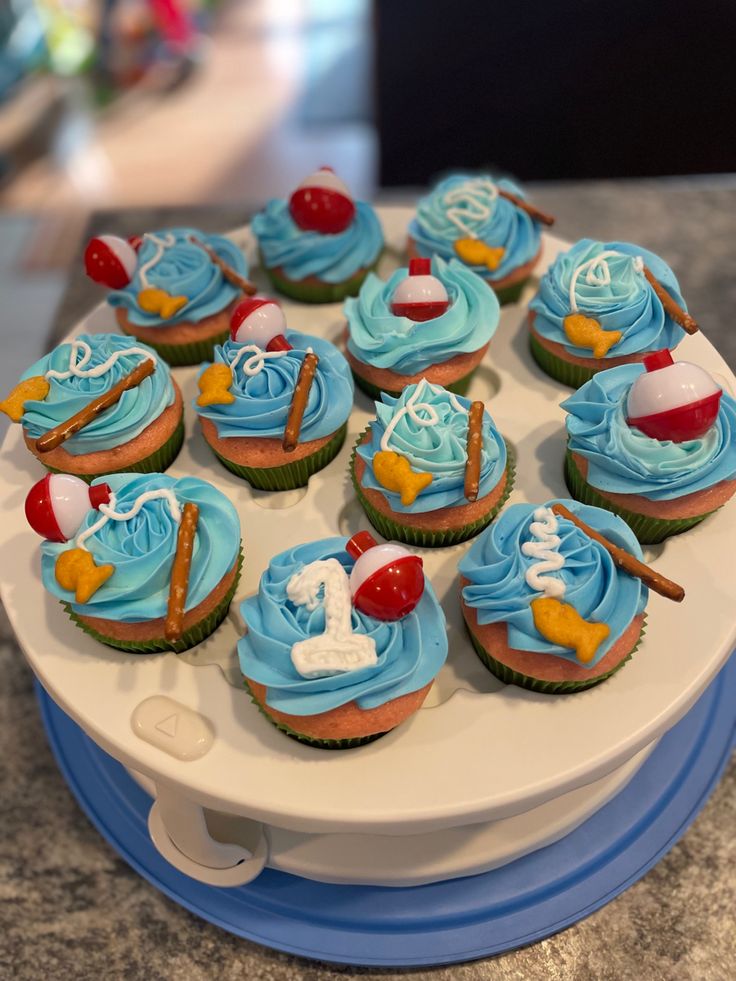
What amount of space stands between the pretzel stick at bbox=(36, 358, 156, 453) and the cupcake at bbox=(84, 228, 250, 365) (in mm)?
149

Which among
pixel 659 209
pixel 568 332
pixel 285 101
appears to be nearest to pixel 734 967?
pixel 568 332

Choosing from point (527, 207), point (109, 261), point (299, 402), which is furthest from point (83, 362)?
point (527, 207)

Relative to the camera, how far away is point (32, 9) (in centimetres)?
357

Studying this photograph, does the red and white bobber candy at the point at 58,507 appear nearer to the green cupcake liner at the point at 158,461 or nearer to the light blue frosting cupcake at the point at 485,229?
the green cupcake liner at the point at 158,461

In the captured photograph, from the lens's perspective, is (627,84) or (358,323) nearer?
(358,323)

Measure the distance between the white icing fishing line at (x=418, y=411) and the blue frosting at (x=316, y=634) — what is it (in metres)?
0.20

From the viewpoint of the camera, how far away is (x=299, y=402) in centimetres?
128

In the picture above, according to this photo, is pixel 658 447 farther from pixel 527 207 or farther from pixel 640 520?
pixel 527 207

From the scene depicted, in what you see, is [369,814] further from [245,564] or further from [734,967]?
[734,967]

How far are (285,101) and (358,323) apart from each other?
2942 millimetres

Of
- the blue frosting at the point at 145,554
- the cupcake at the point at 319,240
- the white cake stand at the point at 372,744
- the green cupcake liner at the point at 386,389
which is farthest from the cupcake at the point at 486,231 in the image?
the blue frosting at the point at 145,554

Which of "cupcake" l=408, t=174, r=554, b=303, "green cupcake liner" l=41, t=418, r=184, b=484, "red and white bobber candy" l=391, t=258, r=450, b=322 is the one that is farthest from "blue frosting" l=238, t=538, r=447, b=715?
"cupcake" l=408, t=174, r=554, b=303

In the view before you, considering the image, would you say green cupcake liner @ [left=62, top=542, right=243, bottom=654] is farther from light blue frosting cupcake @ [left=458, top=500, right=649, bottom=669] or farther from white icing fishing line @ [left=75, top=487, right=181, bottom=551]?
light blue frosting cupcake @ [left=458, top=500, right=649, bottom=669]

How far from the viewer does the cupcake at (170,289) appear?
4.81 ft
